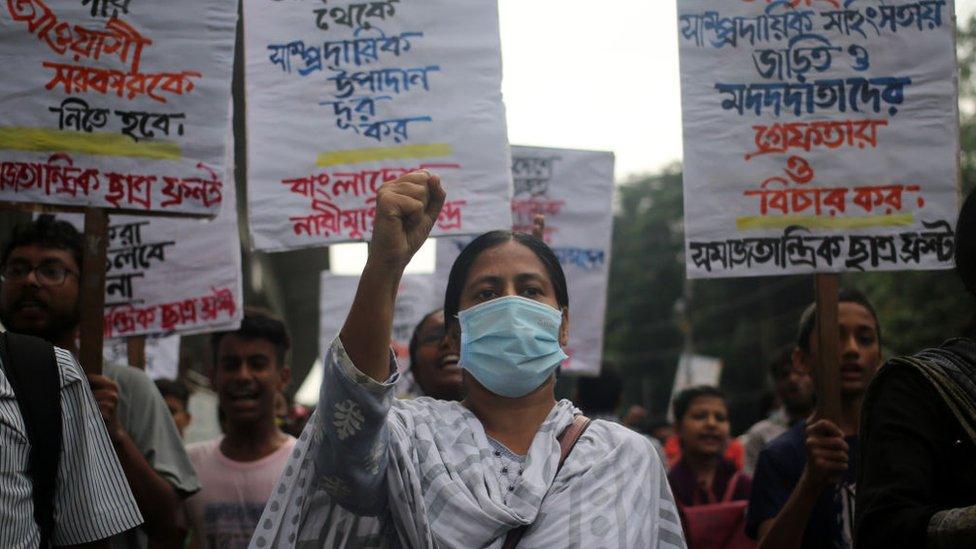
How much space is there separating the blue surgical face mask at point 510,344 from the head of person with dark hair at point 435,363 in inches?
59.3

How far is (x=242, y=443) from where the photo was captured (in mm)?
5043

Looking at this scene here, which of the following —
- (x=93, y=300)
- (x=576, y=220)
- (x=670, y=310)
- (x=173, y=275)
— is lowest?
(x=670, y=310)

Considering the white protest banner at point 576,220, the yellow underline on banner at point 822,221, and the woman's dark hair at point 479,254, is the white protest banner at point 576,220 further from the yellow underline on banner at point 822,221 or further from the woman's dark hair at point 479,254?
the woman's dark hair at point 479,254

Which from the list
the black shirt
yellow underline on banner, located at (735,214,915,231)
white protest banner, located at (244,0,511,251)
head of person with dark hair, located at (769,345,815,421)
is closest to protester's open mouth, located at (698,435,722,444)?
head of person with dark hair, located at (769,345,815,421)

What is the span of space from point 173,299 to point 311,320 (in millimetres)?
20615

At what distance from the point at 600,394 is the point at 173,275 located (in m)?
2.88

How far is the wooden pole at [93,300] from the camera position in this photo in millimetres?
3803

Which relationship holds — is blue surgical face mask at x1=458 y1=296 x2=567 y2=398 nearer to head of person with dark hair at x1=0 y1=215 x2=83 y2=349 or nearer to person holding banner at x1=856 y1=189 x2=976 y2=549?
person holding banner at x1=856 y1=189 x2=976 y2=549

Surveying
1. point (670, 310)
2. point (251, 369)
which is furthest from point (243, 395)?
point (670, 310)

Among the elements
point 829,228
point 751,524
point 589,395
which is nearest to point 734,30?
point 829,228

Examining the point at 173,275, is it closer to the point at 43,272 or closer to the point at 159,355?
the point at 43,272

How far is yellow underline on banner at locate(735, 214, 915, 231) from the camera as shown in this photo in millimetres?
4445

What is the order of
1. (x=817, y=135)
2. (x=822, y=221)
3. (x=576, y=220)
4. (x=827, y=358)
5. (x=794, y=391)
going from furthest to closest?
(x=576, y=220) < (x=794, y=391) < (x=817, y=135) < (x=822, y=221) < (x=827, y=358)

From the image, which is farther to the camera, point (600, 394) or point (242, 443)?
point (600, 394)
